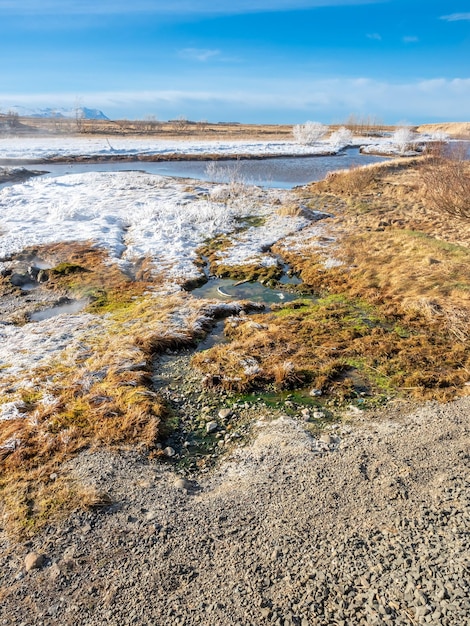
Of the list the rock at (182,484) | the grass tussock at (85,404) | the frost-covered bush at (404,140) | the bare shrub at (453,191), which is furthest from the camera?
the frost-covered bush at (404,140)

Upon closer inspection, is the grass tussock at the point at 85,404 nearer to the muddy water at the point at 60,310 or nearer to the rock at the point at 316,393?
the muddy water at the point at 60,310

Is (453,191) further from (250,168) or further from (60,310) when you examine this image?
(250,168)

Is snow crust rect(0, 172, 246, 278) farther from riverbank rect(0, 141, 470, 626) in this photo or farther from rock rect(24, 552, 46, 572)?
rock rect(24, 552, 46, 572)

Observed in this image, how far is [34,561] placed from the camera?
19.6ft

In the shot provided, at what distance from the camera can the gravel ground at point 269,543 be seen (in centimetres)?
523

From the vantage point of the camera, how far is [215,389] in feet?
34.1

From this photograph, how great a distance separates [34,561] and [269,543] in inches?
133

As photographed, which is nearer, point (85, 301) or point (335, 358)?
point (335, 358)

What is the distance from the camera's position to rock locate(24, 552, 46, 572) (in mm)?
5941

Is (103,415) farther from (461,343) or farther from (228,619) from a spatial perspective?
(461,343)

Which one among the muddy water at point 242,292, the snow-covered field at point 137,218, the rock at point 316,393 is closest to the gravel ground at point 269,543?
the rock at point 316,393

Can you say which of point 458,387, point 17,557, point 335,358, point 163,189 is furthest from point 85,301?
point 163,189

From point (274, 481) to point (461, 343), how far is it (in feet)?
24.2

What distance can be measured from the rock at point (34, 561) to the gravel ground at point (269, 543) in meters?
0.02
